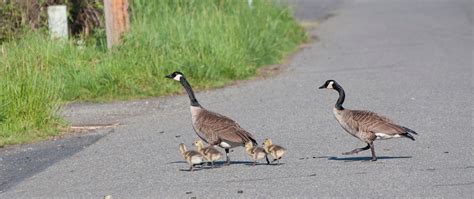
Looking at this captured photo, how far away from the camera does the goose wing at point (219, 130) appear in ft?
33.8

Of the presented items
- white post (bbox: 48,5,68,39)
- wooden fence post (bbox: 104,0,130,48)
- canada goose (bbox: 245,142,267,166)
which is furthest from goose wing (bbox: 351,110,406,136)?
white post (bbox: 48,5,68,39)

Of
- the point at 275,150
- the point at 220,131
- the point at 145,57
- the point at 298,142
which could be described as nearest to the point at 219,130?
the point at 220,131

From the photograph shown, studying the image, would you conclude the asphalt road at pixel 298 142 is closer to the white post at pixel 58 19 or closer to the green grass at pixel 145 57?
the green grass at pixel 145 57

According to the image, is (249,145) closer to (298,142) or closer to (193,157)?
(193,157)

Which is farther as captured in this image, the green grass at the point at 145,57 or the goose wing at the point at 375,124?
the green grass at the point at 145,57

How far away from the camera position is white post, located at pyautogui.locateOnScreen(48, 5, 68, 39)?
19.3 m

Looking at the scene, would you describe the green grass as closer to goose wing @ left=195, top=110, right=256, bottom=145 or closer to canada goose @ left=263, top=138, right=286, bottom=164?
goose wing @ left=195, top=110, right=256, bottom=145

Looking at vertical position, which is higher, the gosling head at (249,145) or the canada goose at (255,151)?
the gosling head at (249,145)

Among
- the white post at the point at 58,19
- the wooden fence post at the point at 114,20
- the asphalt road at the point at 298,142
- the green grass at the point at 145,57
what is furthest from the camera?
the white post at the point at 58,19

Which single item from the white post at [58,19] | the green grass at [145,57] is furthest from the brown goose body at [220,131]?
the white post at [58,19]

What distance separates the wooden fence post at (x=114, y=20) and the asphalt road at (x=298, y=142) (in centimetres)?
181

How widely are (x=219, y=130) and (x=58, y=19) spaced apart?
952cm

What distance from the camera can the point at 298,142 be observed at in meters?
12.0

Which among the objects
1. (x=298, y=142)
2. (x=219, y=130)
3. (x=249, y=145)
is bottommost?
(x=298, y=142)
